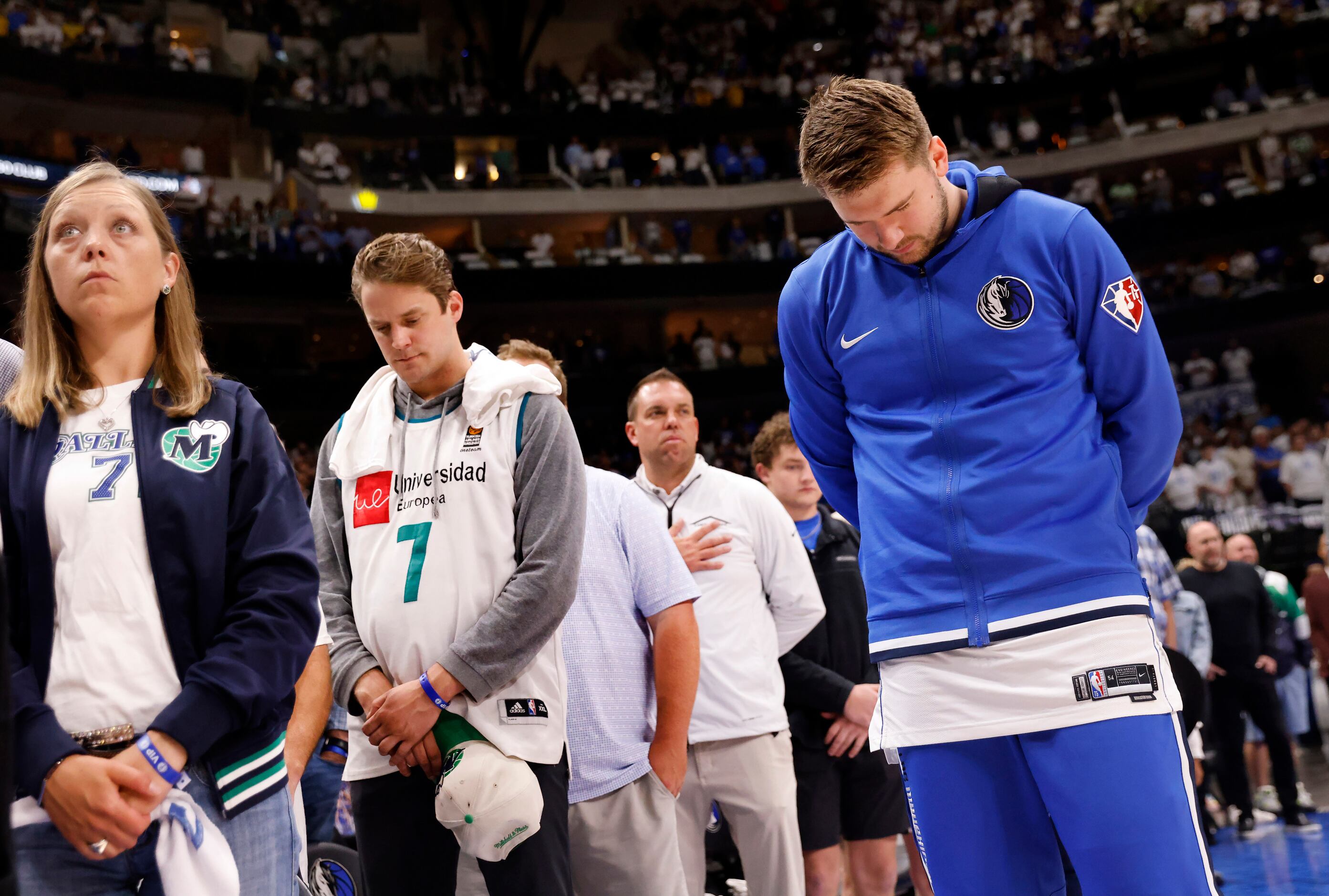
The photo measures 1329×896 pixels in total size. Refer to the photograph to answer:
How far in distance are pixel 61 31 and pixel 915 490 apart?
21398mm

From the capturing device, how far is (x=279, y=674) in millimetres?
1778

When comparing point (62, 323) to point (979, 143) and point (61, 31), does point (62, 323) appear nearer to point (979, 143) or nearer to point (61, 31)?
point (61, 31)

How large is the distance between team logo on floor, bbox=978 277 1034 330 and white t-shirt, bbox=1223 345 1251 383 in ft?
61.4

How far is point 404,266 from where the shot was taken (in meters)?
2.54

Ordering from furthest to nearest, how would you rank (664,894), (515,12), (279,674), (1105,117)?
(515,12) → (1105,117) → (664,894) → (279,674)

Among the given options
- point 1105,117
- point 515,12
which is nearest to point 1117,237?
point 1105,117

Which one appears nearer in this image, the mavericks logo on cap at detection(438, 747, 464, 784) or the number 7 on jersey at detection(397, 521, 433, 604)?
the mavericks logo on cap at detection(438, 747, 464, 784)

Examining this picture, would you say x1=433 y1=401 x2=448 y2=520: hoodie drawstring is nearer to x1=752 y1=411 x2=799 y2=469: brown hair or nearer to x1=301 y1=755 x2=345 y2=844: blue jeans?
x1=301 y1=755 x2=345 y2=844: blue jeans

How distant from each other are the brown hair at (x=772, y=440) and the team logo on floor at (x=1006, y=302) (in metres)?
2.66

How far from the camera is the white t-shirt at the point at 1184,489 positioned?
44.5 feet

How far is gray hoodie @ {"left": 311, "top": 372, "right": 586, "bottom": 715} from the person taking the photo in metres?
2.25

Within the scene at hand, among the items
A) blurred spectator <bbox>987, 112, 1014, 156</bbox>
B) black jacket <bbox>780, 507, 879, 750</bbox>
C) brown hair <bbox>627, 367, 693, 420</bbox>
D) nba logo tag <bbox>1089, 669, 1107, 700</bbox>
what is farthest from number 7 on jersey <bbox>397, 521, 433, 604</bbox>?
blurred spectator <bbox>987, 112, 1014, 156</bbox>

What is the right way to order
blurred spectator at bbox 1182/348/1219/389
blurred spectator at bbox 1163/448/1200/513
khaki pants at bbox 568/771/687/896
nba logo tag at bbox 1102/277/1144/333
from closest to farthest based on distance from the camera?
1. nba logo tag at bbox 1102/277/1144/333
2. khaki pants at bbox 568/771/687/896
3. blurred spectator at bbox 1163/448/1200/513
4. blurred spectator at bbox 1182/348/1219/389

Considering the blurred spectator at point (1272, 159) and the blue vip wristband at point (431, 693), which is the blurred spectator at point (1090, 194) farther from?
the blue vip wristband at point (431, 693)
